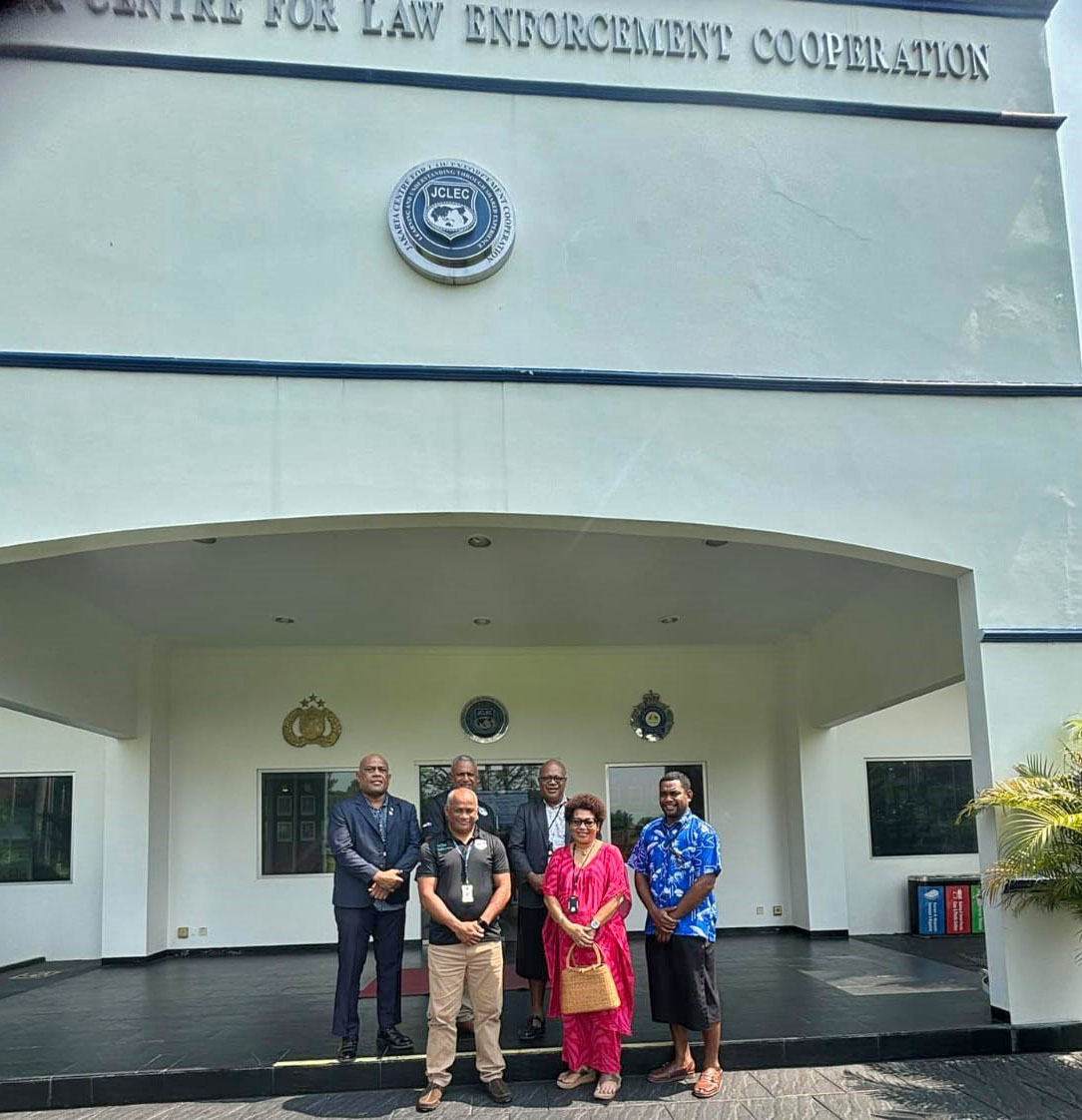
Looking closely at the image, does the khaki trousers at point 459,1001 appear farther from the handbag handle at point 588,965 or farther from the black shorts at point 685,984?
the black shorts at point 685,984

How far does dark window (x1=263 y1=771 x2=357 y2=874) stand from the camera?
376 inches

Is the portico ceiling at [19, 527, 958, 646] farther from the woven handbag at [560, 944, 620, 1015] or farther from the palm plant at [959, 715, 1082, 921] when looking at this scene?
the woven handbag at [560, 944, 620, 1015]

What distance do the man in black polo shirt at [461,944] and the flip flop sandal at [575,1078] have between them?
26 centimetres

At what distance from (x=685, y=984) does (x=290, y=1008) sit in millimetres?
2959

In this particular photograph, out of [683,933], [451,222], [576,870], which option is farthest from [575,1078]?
[451,222]

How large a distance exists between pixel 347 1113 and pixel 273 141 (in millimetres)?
4967

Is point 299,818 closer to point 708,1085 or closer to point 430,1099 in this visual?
point 430,1099

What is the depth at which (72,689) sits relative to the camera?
789 centimetres

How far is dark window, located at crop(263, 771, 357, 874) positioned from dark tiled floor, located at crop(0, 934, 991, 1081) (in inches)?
35.8

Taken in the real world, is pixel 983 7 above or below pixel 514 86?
above

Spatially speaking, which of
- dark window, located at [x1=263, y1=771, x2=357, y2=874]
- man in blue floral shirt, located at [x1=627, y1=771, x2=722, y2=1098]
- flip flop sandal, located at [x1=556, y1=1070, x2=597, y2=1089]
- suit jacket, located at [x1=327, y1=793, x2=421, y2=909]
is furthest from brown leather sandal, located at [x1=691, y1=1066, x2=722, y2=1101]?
dark window, located at [x1=263, y1=771, x2=357, y2=874]

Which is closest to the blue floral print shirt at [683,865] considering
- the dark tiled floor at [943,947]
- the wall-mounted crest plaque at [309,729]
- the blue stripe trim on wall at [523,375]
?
the blue stripe trim on wall at [523,375]

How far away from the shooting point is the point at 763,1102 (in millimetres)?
4781

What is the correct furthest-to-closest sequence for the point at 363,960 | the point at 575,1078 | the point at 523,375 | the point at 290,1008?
the point at 290,1008, the point at 523,375, the point at 363,960, the point at 575,1078
